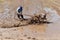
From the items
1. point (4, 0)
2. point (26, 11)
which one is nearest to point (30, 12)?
point (26, 11)

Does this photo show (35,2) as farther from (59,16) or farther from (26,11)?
(59,16)

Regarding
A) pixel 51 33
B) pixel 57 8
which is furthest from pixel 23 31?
pixel 57 8

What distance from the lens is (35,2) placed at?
16969 mm

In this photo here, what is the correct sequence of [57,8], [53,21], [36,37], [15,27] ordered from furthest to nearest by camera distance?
1. [57,8]
2. [53,21]
3. [15,27]
4. [36,37]

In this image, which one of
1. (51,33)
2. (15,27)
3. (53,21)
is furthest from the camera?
(53,21)

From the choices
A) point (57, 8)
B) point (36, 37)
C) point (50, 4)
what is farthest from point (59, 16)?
point (36, 37)

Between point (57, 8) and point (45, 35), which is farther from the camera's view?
point (57, 8)

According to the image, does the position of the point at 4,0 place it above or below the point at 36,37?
above

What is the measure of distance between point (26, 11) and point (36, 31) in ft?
14.0

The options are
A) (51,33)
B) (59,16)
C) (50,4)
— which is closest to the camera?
(51,33)

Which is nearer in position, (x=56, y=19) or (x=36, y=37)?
(x=36, y=37)

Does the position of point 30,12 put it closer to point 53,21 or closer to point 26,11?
point 26,11

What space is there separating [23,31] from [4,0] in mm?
7654

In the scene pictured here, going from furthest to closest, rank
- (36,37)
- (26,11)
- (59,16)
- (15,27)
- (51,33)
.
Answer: (26,11)
(59,16)
(15,27)
(51,33)
(36,37)
